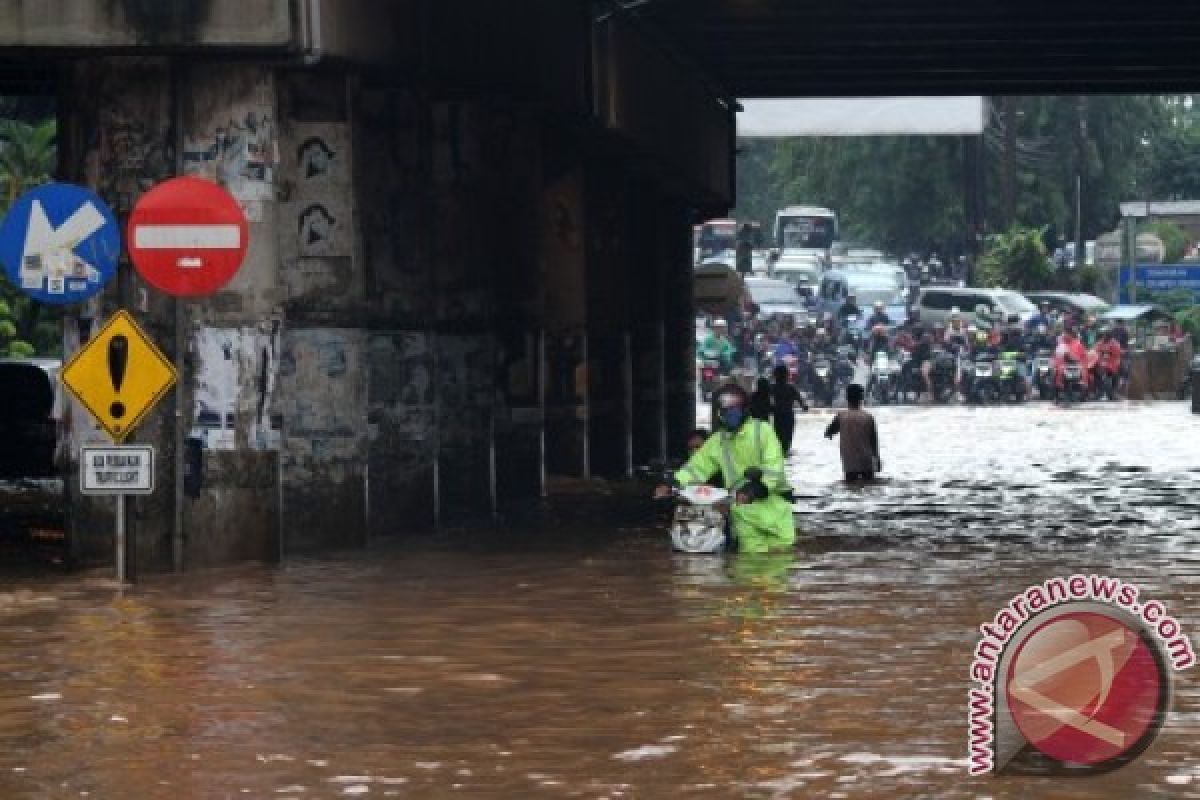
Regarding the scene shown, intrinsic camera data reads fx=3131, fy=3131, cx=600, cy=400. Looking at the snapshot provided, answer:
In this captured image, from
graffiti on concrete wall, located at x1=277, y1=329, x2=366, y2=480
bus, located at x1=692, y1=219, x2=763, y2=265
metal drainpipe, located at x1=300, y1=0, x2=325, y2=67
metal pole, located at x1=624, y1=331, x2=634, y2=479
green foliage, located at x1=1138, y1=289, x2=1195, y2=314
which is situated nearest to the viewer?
metal drainpipe, located at x1=300, y1=0, x2=325, y2=67

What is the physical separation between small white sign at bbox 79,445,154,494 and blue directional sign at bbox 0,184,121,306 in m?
1.03

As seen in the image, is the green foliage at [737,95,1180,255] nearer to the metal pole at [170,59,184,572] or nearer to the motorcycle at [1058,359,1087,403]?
the motorcycle at [1058,359,1087,403]

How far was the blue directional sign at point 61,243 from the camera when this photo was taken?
1970 centimetres

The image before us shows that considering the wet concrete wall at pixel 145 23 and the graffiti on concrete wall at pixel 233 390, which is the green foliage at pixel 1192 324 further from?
the wet concrete wall at pixel 145 23

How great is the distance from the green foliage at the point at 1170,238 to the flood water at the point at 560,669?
244 feet

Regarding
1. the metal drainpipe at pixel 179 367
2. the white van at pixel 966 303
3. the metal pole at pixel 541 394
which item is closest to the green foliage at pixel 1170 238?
the white van at pixel 966 303

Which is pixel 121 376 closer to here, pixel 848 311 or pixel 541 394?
pixel 541 394

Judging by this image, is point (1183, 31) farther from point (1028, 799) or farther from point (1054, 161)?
point (1054, 161)

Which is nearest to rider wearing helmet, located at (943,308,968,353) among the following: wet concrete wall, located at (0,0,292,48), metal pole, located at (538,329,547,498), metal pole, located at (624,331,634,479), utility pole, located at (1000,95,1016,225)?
utility pole, located at (1000,95,1016,225)

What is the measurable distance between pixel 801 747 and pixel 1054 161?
90.9 meters

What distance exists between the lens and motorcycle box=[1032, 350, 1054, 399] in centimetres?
6825

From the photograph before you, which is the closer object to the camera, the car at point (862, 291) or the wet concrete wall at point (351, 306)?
the wet concrete wall at point (351, 306)

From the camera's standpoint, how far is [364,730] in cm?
1323

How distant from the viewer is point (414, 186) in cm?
2680
